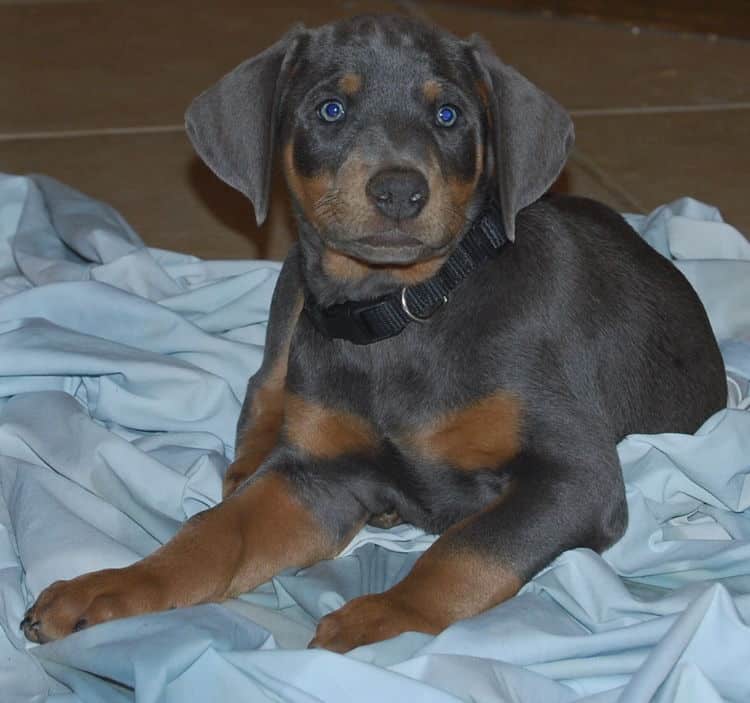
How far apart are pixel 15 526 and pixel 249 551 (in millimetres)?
546

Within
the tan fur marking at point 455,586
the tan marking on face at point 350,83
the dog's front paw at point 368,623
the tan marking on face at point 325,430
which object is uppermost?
the tan marking on face at point 350,83

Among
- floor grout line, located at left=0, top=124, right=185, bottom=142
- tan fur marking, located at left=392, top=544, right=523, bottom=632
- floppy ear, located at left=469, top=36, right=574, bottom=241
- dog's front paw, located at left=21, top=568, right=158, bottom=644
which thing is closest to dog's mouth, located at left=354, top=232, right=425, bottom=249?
floppy ear, located at left=469, top=36, right=574, bottom=241

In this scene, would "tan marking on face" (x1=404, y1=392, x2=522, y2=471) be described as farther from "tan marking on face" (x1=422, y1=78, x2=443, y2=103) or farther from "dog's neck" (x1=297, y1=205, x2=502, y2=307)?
"tan marking on face" (x1=422, y1=78, x2=443, y2=103)

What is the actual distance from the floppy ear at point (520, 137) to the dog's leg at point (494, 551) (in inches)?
21.3

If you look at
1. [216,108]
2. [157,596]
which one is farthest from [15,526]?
[216,108]

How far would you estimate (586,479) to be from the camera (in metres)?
3.14

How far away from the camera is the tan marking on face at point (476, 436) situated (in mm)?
3188

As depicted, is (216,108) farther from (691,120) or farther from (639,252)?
(691,120)

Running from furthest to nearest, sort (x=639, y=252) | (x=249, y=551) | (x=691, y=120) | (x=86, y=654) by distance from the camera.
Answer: (x=691, y=120)
(x=639, y=252)
(x=249, y=551)
(x=86, y=654)

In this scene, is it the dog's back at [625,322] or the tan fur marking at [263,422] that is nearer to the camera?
the dog's back at [625,322]

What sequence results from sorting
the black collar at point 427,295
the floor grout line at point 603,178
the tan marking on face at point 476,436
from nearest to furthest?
the tan marking on face at point 476,436 < the black collar at point 427,295 < the floor grout line at point 603,178

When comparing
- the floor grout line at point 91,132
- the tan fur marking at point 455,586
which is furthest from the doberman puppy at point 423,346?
the floor grout line at point 91,132

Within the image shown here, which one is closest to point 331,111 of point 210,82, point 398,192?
point 398,192

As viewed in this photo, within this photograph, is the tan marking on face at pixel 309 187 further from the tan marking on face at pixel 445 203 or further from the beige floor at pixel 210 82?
the beige floor at pixel 210 82
